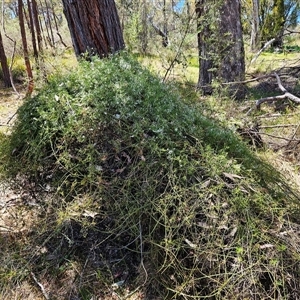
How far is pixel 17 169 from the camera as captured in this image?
1.43m

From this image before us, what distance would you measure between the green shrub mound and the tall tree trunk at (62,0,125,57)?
1.70ft

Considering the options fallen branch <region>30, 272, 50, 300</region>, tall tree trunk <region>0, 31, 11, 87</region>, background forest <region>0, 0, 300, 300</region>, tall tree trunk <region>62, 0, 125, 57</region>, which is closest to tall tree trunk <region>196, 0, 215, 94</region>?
tall tree trunk <region>62, 0, 125, 57</region>

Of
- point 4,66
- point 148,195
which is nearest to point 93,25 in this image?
point 148,195

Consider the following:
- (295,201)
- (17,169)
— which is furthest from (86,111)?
(295,201)

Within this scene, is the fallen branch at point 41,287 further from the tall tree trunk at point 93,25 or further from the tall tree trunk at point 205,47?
the tall tree trunk at point 205,47

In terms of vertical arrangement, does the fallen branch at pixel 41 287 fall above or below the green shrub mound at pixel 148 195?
below

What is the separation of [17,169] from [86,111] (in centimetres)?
47

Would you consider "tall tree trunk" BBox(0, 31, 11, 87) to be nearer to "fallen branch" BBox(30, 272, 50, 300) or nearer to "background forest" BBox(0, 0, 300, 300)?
"background forest" BBox(0, 0, 300, 300)

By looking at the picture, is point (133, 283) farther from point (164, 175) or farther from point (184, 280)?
point (164, 175)

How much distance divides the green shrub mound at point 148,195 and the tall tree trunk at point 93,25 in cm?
52

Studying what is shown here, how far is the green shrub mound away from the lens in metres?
1.01

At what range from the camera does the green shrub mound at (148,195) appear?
1007 mm

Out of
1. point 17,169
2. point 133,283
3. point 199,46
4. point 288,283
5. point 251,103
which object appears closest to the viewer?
point 288,283

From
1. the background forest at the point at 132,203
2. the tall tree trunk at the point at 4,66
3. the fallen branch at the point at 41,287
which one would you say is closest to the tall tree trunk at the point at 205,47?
the background forest at the point at 132,203
